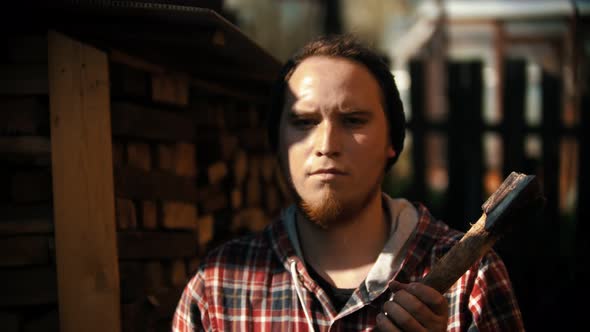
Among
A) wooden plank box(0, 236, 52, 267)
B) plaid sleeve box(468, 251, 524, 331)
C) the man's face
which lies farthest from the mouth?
wooden plank box(0, 236, 52, 267)

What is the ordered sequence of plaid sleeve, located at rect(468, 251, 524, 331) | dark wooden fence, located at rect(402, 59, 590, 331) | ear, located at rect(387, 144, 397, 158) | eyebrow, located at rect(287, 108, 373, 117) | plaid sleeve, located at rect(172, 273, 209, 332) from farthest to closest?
dark wooden fence, located at rect(402, 59, 590, 331), ear, located at rect(387, 144, 397, 158), plaid sleeve, located at rect(172, 273, 209, 332), eyebrow, located at rect(287, 108, 373, 117), plaid sleeve, located at rect(468, 251, 524, 331)

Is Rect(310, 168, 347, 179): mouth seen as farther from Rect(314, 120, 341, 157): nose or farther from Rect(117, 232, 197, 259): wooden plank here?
Rect(117, 232, 197, 259): wooden plank

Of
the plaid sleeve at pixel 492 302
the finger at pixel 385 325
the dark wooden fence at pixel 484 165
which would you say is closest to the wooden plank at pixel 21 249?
the finger at pixel 385 325

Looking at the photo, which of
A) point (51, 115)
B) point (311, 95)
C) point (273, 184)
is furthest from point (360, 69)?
point (273, 184)

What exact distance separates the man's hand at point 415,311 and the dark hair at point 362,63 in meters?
0.74

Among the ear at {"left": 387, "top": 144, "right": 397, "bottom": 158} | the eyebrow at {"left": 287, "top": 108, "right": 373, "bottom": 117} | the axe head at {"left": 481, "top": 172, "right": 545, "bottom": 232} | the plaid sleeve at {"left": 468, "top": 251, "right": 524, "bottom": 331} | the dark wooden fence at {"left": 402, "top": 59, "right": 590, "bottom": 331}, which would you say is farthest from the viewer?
the dark wooden fence at {"left": 402, "top": 59, "right": 590, "bottom": 331}

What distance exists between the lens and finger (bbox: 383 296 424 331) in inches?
72.5

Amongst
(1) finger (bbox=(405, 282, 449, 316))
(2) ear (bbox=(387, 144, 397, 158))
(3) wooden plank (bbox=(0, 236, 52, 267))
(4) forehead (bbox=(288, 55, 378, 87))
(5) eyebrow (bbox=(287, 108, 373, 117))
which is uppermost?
(4) forehead (bbox=(288, 55, 378, 87))

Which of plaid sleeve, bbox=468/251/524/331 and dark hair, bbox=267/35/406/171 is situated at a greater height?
dark hair, bbox=267/35/406/171

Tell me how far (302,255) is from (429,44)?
7.42 m

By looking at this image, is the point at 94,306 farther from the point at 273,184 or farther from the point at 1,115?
the point at 273,184

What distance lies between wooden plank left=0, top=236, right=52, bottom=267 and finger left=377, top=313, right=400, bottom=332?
4.30ft

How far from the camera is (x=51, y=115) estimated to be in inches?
89.6

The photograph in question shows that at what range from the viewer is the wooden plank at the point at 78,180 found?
89.4 inches
